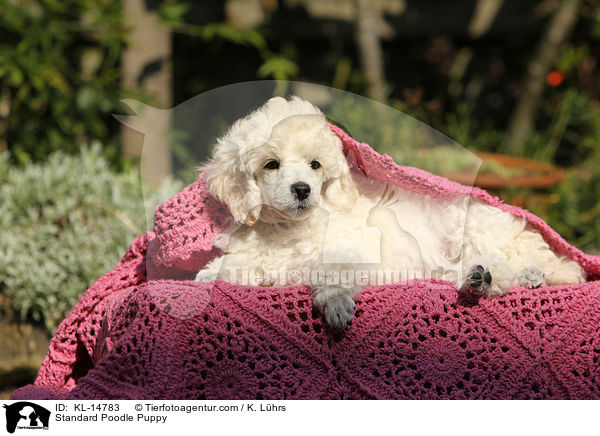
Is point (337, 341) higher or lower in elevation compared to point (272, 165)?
lower

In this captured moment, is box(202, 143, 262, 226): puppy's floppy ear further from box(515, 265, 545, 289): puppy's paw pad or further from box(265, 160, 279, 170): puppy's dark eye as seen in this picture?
box(515, 265, 545, 289): puppy's paw pad

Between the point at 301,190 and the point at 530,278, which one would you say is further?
the point at 530,278

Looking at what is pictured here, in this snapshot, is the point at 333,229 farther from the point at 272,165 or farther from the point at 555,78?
the point at 555,78

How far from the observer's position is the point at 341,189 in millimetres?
1587

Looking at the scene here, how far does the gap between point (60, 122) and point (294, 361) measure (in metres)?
2.98

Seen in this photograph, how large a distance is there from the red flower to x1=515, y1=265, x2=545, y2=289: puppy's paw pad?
→ 3720mm

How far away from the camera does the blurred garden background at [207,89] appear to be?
104 inches

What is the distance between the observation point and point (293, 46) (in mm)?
4879

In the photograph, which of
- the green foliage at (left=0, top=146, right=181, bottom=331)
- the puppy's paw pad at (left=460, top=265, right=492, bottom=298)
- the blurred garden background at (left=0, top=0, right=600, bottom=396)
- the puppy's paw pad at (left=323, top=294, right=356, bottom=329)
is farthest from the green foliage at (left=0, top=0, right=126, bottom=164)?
the puppy's paw pad at (left=460, top=265, right=492, bottom=298)

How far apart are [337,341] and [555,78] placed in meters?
4.25

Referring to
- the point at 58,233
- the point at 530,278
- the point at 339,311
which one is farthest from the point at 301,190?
the point at 58,233

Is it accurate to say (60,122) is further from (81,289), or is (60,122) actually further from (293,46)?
(293,46)
